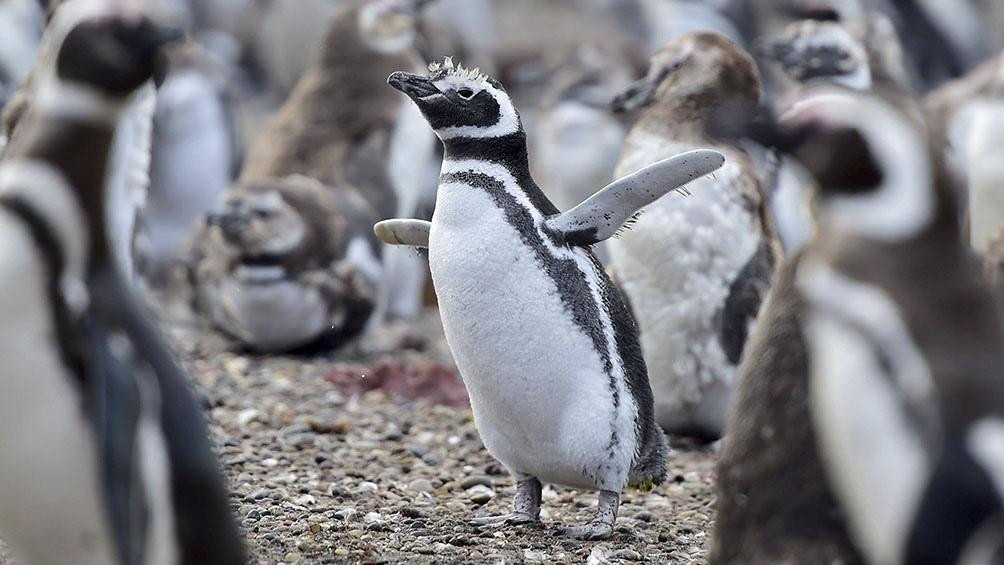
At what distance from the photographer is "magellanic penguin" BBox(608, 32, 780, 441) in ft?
17.2

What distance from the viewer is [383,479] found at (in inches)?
187

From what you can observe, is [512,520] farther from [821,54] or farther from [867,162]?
[821,54]

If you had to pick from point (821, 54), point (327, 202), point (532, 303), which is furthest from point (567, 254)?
point (821, 54)

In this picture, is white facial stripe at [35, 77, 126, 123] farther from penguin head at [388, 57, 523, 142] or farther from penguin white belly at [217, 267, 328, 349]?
penguin white belly at [217, 267, 328, 349]

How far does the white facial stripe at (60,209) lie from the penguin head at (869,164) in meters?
1.35

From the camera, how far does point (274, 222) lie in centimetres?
693

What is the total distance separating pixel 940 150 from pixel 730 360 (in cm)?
247

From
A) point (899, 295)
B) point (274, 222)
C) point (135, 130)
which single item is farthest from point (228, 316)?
point (899, 295)

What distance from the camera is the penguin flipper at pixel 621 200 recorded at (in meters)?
3.90

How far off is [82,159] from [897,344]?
1554 mm

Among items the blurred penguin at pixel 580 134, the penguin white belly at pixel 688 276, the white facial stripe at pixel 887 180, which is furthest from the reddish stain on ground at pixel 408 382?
the white facial stripe at pixel 887 180

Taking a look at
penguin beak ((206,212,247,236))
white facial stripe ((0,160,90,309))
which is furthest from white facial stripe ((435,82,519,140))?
penguin beak ((206,212,247,236))

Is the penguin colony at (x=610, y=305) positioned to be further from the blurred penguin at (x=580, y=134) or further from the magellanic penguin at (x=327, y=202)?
the blurred penguin at (x=580, y=134)

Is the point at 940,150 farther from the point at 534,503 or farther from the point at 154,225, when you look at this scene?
the point at 154,225
